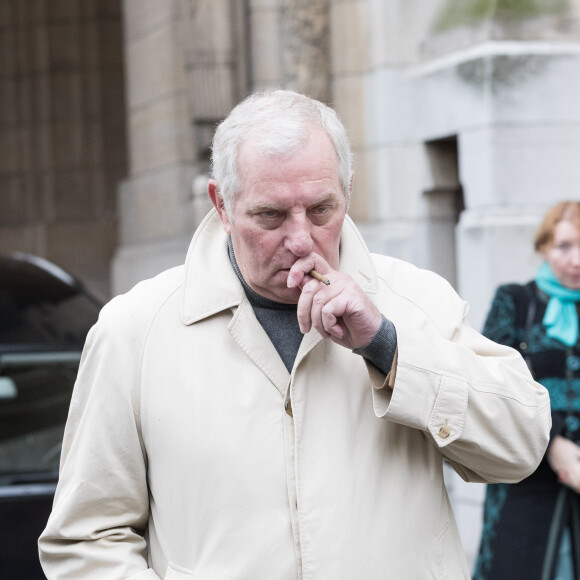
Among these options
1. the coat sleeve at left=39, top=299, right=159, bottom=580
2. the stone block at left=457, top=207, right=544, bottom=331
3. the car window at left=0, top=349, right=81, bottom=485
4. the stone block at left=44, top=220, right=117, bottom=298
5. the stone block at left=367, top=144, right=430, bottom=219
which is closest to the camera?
the coat sleeve at left=39, top=299, right=159, bottom=580

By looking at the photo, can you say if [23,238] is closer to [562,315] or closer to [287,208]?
[562,315]

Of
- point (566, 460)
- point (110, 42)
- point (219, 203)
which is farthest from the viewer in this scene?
point (110, 42)

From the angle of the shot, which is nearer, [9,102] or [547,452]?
[547,452]

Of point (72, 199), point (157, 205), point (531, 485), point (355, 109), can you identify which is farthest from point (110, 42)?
point (531, 485)

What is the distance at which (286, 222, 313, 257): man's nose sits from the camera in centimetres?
249

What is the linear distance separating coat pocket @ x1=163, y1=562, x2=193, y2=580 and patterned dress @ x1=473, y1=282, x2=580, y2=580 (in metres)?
2.52

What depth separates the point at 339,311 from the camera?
2379mm

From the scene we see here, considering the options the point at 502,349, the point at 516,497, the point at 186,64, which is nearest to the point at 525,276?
the point at 516,497

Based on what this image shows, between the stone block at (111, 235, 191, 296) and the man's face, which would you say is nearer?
the man's face

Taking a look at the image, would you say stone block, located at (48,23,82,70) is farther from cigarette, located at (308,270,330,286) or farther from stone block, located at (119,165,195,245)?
cigarette, located at (308,270,330,286)

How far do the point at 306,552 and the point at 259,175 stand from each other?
2.41 feet

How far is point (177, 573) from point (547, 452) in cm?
250

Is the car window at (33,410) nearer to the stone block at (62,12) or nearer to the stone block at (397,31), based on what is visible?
the stone block at (397,31)

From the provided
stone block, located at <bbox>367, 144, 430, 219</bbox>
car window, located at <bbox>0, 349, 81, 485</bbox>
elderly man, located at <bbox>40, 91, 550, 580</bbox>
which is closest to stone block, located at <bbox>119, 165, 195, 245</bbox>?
stone block, located at <bbox>367, 144, 430, 219</bbox>
